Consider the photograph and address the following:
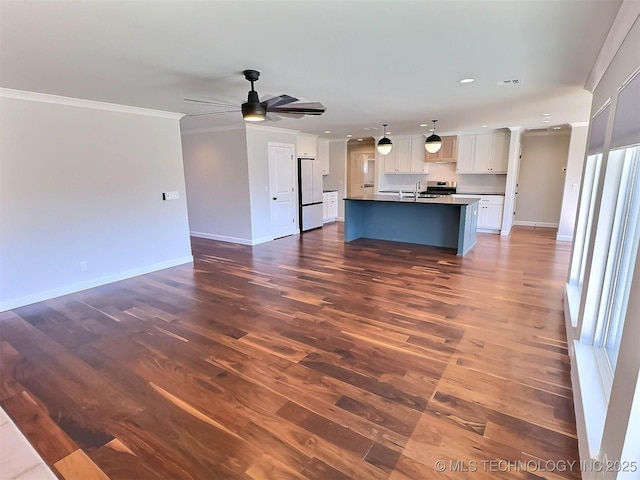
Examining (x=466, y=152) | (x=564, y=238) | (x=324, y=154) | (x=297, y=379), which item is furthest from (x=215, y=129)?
(x=564, y=238)

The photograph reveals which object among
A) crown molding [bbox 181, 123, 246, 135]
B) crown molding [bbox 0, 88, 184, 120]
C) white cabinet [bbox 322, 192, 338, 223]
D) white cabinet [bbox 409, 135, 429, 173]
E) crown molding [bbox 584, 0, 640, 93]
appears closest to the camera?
crown molding [bbox 584, 0, 640, 93]

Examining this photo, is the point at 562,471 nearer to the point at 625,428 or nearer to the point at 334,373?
the point at 625,428

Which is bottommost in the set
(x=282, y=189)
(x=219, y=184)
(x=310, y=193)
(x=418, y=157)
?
(x=310, y=193)

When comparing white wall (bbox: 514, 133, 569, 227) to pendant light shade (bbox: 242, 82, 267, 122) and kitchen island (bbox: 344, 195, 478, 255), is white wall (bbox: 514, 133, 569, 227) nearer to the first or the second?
kitchen island (bbox: 344, 195, 478, 255)

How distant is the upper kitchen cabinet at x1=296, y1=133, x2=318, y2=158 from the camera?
317 inches

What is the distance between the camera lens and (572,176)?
265 inches

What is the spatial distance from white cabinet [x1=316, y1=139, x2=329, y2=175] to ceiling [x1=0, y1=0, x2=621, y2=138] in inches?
213

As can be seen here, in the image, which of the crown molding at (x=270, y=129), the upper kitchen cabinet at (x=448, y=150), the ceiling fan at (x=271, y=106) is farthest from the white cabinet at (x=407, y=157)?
the ceiling fan at (x=271, y=106)

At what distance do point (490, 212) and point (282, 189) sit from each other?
493 centimetres

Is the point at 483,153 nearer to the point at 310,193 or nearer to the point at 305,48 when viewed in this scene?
the point at 310,193

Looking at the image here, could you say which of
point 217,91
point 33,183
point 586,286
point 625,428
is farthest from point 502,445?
point 33,183

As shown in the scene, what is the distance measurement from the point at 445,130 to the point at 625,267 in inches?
262

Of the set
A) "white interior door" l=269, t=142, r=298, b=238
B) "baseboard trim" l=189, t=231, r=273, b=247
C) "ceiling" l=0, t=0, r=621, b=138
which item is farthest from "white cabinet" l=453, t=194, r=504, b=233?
"baseboard trim" l=189, t=231, r=273, b=247

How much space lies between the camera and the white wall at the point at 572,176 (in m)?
6.60
